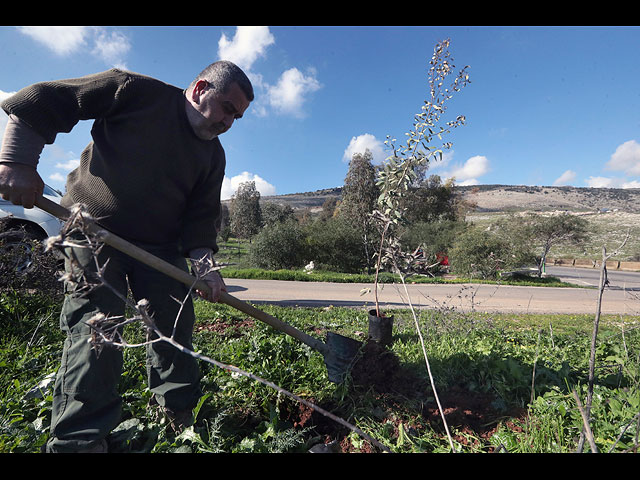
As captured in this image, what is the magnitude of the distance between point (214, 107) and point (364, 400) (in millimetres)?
2217

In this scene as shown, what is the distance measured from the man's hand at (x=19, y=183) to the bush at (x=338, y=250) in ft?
48.0

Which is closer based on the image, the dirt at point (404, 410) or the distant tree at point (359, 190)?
the dirt at point (404, 410)

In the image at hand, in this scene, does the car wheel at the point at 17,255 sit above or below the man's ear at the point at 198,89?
below

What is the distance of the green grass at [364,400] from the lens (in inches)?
70.8

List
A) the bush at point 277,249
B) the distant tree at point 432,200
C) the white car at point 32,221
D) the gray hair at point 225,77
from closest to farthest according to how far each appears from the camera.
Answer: the gray hair at point 225,77 < the white car at point 32,221 < the bush at point 277,249 < the distant tree at point 432,200

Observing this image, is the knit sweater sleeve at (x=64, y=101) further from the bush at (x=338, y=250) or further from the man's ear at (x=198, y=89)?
the bush at (x=338, y=250)

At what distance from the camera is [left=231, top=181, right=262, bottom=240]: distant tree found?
3139 cm

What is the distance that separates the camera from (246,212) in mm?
32531

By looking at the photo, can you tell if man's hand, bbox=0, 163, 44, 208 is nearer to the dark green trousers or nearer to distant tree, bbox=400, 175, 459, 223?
the dark green trousers

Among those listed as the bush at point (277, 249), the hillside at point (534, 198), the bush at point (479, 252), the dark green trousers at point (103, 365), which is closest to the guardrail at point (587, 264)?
the bush at point (479, 252)

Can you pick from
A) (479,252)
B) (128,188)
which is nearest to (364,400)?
(128,188)

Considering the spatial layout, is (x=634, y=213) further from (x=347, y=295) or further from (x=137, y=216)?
(x=137, y=216)

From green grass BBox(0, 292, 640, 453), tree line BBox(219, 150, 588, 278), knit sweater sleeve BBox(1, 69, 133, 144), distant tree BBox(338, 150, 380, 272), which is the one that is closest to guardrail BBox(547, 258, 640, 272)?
tree line BBox(219, 150, 588, 278)

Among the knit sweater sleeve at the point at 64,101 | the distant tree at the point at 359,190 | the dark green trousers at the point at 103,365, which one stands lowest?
the dark green trousers at the point at 103,365
